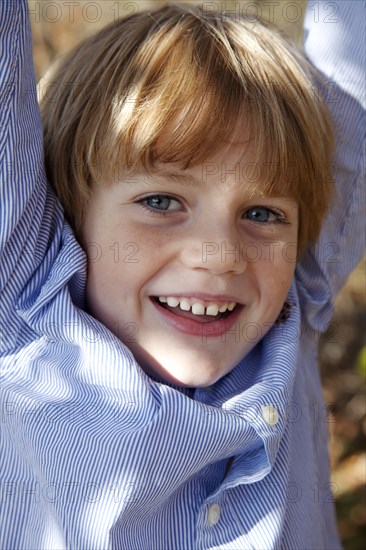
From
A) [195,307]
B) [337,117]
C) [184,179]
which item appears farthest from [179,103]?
[337,117]

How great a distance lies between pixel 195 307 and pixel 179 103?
0.35m

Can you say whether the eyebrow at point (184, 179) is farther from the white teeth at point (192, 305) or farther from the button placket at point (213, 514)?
the button placket at point (213, 514)

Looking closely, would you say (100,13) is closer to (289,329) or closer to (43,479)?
(289,329)

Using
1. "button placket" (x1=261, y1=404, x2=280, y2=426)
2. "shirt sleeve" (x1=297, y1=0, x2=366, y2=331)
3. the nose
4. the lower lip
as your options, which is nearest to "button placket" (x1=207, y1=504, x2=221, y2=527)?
"button placket" (x1=261, y1=404, x2=280, y2=426)

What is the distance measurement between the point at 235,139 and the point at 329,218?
1.44ft

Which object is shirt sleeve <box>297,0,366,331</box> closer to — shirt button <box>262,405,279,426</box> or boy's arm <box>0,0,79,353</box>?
shirt button <box>262,405,279,426</box>

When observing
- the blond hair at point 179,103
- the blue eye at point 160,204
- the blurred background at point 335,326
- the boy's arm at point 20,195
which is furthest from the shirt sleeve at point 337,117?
the blurred background at point 335,326

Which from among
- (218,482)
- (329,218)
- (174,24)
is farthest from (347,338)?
(174,24)

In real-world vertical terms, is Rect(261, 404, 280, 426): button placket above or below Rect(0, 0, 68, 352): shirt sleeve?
below

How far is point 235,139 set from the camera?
4.08ft

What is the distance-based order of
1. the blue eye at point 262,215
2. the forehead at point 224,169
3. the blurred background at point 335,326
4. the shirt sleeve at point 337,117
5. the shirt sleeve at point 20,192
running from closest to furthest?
the shirt sleeve at point 20,192 < the forehead at point 224,169 < the blue eye at point 262,215 < the shirt sleeve at point 337,117 < the blurred background at point 335,326

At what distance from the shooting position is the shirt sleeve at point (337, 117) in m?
1.58

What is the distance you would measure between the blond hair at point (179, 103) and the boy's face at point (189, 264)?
0.04 meters

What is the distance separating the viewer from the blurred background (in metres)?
2.45
